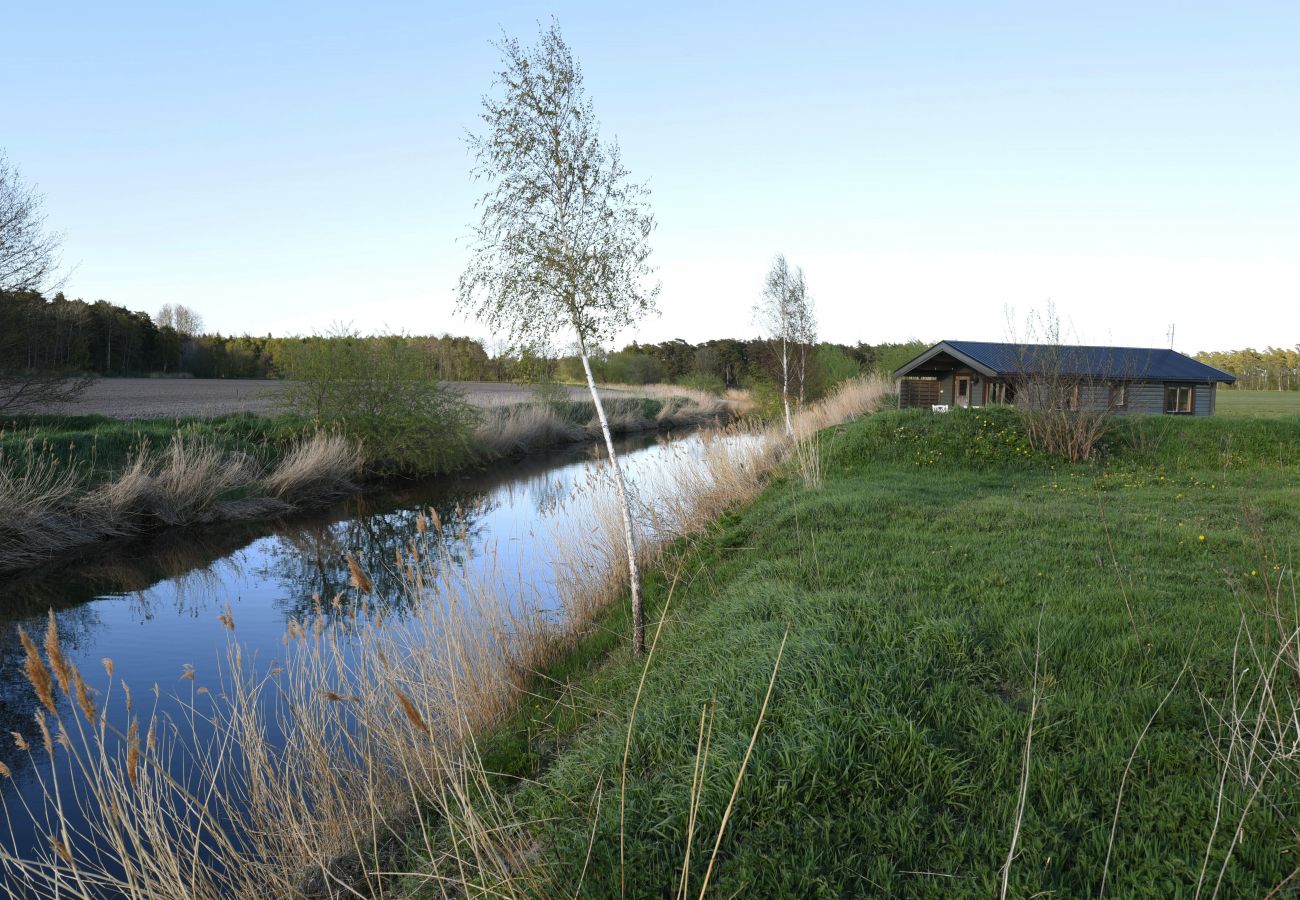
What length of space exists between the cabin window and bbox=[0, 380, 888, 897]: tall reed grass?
73.5ft

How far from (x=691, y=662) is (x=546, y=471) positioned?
18039 mm

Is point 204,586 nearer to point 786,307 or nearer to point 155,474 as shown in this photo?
point 155,474

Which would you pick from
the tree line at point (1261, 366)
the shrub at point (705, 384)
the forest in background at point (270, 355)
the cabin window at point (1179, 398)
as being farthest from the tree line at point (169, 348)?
the tree line at point (1261, 366)

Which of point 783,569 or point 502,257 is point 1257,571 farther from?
point 502,257

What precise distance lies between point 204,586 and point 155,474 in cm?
552

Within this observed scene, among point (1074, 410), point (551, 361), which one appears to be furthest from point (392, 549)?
point (1074, 410)

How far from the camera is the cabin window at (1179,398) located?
24.9 meters

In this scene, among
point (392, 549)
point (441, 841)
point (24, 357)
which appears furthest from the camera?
point (24, 357)

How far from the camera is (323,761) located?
13.8 feet

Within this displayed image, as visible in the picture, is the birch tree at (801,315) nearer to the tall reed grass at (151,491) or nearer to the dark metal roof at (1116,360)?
the dark metal roof at (1116,360)

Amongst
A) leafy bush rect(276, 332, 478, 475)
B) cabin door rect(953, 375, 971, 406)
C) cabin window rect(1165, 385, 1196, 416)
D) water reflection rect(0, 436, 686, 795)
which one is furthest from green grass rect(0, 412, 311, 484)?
cabin window rect(1165, 385, 1196, 416)

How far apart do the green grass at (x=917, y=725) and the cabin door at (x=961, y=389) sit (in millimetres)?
20060

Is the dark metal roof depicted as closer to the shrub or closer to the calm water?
the calm water

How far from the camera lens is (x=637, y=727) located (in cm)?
398
